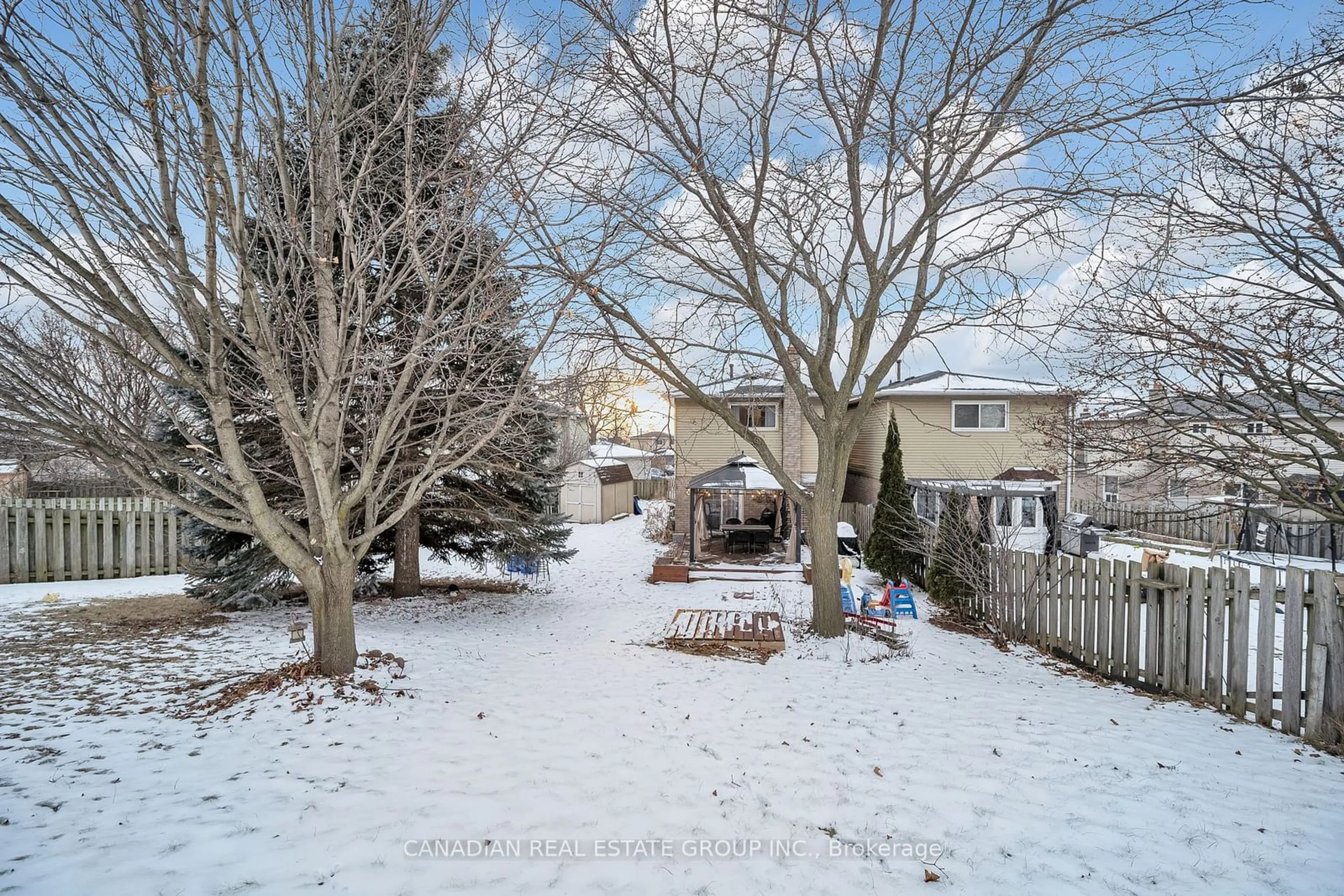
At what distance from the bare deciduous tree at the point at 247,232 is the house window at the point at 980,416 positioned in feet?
49.0

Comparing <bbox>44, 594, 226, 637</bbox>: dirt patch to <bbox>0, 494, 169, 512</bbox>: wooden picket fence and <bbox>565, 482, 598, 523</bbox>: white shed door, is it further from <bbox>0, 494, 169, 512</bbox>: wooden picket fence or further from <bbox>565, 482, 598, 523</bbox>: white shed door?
<bbox>565, 482, 598, 523</bbox>: white shed door

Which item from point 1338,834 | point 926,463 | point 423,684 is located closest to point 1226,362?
point 1338,834

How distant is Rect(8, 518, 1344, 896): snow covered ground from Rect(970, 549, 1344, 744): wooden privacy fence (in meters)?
0.34

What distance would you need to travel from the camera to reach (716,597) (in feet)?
35.3

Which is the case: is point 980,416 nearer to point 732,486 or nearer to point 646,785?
point 732,486

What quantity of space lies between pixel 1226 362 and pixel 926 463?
1289cm

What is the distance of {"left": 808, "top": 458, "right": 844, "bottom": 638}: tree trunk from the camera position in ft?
25.2

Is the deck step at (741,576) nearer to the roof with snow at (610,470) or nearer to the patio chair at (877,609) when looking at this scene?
the patio chair at (877,609)

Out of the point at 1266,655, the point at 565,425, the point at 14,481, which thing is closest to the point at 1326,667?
the point at 1266,655

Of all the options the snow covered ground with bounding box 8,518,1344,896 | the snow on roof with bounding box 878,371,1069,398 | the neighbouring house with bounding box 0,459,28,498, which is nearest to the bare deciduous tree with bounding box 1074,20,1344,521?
the snow covered ground with bounding box 8,518,1344,896

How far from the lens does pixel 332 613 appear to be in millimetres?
5359

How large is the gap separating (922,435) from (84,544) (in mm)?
19811

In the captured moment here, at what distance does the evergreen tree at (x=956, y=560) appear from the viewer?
8859 millimetres

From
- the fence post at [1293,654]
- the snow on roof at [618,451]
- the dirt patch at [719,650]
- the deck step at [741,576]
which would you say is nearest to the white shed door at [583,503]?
the snow on roof at [618,451]
